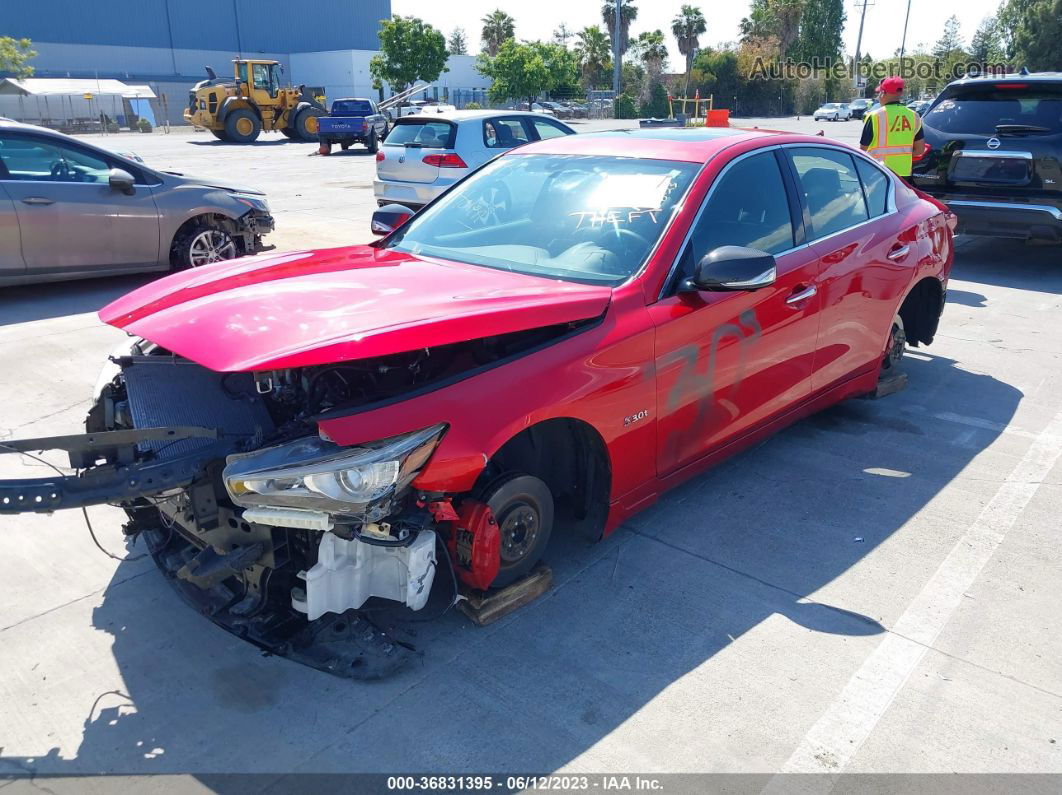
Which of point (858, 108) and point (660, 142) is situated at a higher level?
point (858, 108)

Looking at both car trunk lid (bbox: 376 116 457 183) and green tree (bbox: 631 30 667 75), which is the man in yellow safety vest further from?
green tree (bbox: 631 30 667 75)

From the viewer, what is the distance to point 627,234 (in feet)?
12.1

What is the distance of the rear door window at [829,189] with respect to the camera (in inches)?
175

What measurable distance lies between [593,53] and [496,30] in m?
14.4

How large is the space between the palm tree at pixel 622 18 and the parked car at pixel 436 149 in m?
61.8

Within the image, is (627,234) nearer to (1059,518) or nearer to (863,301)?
(863,301)

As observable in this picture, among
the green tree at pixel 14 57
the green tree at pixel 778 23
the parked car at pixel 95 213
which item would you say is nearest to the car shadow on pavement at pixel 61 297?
the parked car at pixel 95 213

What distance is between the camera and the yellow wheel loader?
3191 cm

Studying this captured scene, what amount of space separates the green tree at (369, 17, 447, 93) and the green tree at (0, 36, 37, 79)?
71.5ft

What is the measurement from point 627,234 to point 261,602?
211cm

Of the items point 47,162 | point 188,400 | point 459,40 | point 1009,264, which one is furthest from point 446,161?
point 459,40

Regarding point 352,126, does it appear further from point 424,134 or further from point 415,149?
point 415,149

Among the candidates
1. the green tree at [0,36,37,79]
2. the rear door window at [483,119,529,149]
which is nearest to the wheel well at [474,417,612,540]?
the rear door window at [483,119,529,149]

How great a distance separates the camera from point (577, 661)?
10.1ft
